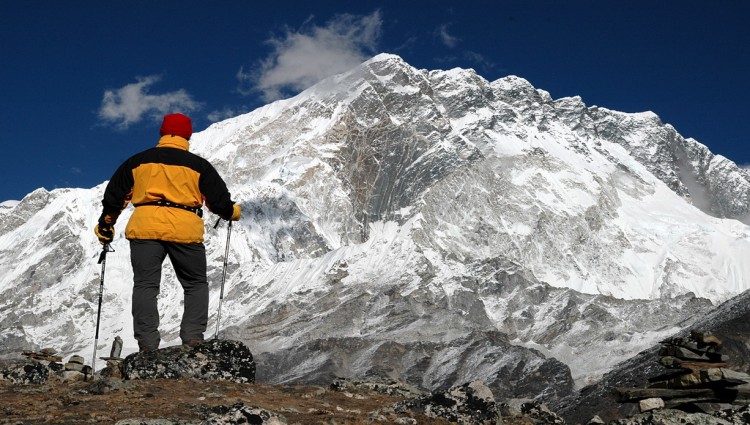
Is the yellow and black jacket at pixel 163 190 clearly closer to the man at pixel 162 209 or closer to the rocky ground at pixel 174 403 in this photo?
the man at pixel 162 209

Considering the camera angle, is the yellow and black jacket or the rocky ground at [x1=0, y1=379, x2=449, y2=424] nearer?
the rocky ground at [x1=0, y1=379, x2=449, y2=424]

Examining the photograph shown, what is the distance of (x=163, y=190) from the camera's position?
58.5 feet

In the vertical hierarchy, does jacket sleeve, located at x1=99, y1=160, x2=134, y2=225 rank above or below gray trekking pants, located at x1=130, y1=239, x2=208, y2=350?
above

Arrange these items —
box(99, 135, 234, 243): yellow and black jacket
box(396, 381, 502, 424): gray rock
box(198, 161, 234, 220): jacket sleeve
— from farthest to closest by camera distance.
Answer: box(198, 161, 234, 220): jacket sleeve, box(99, 135, 234, 243): yellow and black jacket, box(396, 381, 502, 424): gray rock

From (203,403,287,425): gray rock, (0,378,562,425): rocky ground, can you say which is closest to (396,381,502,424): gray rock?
(0,378,562,425): rocky ground

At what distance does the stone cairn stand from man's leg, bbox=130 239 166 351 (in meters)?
8.41

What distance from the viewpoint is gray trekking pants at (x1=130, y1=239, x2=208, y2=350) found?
18141 mm

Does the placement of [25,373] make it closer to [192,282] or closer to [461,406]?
[192,282]

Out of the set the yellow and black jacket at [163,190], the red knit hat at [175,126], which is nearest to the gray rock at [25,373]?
the yellow and black jacket at [163,190]

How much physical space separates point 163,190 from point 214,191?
39.6 inches

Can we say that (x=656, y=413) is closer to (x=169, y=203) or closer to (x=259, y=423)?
(x=259, y=423)

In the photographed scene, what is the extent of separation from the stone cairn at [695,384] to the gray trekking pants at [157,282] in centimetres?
790

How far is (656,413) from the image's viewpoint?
1458 cm

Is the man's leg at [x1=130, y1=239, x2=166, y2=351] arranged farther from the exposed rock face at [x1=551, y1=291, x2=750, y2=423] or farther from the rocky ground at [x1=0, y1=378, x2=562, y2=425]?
the exposed rock face at [x1=551, y1=291, x2=750, y2=423]
